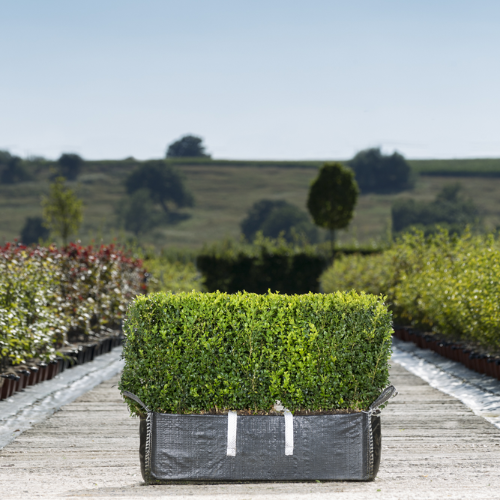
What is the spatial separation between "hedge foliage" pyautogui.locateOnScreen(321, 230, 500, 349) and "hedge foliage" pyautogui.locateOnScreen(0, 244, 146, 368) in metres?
4.59

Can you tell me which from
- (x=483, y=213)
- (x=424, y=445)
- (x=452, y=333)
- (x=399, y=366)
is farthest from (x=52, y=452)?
(x=483, y=213)

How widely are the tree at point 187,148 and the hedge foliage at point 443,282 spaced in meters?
95.2

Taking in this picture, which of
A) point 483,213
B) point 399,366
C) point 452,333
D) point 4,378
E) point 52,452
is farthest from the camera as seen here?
point 483,213

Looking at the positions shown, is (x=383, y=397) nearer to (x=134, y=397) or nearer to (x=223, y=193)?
(x=134, y=397)

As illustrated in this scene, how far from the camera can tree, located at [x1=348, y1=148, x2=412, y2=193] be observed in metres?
93.2

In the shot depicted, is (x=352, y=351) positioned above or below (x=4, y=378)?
above

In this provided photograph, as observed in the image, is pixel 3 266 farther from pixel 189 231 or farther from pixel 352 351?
pixel 189 231

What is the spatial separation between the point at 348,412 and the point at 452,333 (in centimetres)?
622

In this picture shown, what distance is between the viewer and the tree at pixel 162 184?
8925cm

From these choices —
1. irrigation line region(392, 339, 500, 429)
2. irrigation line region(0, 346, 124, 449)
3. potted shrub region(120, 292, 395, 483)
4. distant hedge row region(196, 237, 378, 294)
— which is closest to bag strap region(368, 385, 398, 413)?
potted shrub region(120, 292, 395, 483)

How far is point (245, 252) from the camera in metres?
22.3

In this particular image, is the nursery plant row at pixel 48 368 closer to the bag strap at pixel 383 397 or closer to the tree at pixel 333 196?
the bag strap at pixel 383 397

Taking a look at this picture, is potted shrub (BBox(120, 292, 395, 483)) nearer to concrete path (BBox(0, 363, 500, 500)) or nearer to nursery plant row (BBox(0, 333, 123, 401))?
concrete path (BBox(0, 363, 500, 500))

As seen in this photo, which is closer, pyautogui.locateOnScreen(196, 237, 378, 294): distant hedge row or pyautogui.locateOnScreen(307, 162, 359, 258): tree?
pyautogui.locateOnScreen(196, 237, 378, 294): distant hedge row
